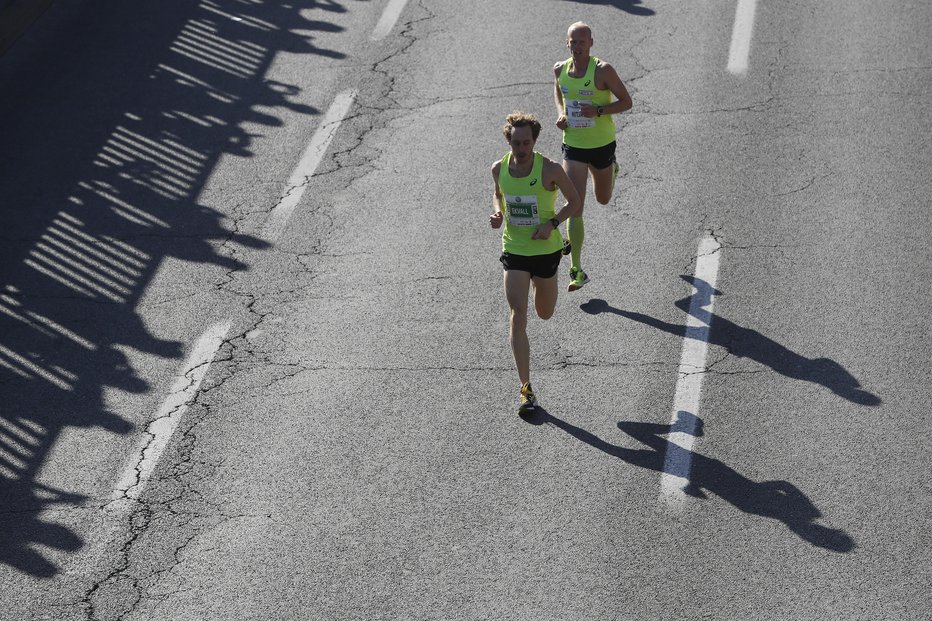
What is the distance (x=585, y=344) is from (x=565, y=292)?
75 centimetres

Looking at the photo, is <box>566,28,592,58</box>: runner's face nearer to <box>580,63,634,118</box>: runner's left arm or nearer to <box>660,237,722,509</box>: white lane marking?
<box>580,63,634,118</box>: runner's left arm

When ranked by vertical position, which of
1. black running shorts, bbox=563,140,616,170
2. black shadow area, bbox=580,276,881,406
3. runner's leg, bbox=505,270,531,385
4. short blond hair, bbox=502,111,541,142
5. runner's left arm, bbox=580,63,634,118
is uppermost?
short blond hair, bbox=502,111,541,142

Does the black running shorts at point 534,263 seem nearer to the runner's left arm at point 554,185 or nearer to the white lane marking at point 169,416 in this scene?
the runner's left arm at point 554,185

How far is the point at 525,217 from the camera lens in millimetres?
8023

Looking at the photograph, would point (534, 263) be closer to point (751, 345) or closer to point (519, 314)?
point (519, 314)

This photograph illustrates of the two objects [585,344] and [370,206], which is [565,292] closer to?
[585,344]

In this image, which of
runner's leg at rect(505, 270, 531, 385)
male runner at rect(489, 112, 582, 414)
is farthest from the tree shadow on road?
runner's leg at rect(505, 270, 531, 385)

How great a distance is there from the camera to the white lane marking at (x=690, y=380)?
7.65m

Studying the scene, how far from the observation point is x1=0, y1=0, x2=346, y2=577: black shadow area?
28.5ft

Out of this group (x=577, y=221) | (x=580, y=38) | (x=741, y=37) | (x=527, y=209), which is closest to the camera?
(x=527, y=209)

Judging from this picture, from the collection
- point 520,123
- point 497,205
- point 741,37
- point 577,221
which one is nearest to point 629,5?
point 741,37

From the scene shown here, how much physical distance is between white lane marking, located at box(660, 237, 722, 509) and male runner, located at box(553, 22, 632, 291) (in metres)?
0.95

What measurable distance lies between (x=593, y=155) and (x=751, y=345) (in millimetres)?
2000

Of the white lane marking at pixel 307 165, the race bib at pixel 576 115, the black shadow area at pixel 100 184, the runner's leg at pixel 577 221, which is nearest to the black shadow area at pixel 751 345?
the runner's leg at pixel 577 221
